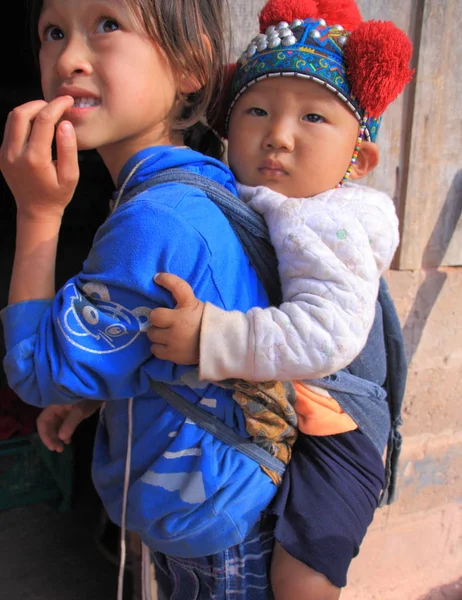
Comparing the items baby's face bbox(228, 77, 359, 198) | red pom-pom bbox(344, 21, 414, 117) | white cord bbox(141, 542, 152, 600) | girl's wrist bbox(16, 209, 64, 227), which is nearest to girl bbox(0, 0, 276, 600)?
girl's wrist bbox(16, 209, 64, 227)

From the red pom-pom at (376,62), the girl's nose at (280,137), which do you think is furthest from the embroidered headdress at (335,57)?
the girl's nose at (280,137)

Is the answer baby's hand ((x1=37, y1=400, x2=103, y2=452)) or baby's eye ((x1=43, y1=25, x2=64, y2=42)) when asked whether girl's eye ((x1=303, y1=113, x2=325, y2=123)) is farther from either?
baby's hand ((x1=37, y1=400, x2=103, y2=452))

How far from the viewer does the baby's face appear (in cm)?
128

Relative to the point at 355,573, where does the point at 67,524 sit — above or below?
below

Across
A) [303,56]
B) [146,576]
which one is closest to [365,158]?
[303,56]

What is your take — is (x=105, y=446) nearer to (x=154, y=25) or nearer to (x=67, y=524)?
(x=154, y=25)

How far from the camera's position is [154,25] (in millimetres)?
1194

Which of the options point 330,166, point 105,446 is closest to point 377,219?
point 330,166

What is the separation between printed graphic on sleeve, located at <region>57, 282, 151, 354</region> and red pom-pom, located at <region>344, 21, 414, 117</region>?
2.38ft

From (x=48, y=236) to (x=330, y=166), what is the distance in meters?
0.66

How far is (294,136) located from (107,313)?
A: 0.60 m

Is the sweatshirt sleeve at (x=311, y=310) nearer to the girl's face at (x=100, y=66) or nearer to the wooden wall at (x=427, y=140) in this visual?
the girl's face at (x=100, y=66)

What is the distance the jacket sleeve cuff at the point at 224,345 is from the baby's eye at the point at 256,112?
1.76 ft

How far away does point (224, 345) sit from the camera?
41.1 inches
